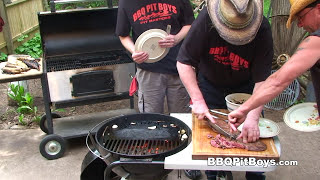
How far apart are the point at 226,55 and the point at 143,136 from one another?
0.87 meters

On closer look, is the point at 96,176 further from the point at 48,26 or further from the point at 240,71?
the point at 48,26

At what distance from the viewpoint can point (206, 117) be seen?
220 centimetres

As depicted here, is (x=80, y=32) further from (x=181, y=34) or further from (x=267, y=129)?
(x=267, y=129)

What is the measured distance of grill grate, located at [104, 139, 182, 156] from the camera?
6.77 feet

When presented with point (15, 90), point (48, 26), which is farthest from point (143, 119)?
point (15, 90)

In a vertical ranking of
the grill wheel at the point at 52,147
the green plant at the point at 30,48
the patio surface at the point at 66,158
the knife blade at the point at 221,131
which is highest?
the knife blade at the point at 221,131

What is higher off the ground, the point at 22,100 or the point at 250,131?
the point at 250,131

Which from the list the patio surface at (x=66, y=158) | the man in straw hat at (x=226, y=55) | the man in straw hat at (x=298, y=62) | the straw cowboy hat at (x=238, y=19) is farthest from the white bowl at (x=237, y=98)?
the patio surface at (x=66, y=158)

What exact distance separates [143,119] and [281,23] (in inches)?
144

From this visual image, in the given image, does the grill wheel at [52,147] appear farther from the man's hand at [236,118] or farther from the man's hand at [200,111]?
the man's hand at [236,118]

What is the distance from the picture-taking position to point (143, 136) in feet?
7.33

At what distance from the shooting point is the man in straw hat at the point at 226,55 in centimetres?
199

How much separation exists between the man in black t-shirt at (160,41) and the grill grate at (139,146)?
962 mm

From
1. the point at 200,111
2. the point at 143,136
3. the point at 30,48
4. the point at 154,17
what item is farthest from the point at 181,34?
the point at 30,48
